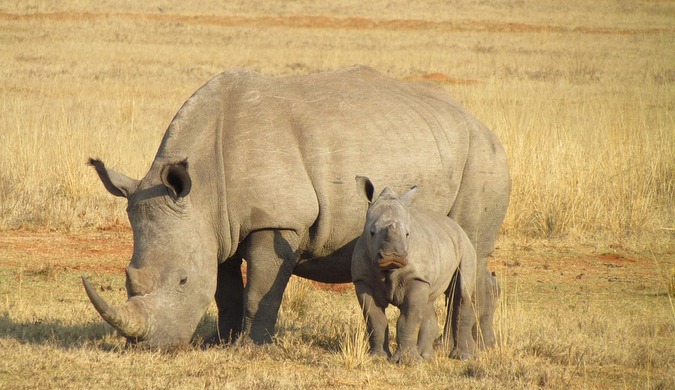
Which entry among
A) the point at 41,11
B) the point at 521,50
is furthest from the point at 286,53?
the point at 41,11

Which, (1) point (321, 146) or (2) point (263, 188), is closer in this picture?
(2) point (263, 188)

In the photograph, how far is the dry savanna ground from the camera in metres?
6.82

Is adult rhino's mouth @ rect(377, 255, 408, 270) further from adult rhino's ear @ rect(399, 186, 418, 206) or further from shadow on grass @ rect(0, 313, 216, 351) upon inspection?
shadow on grass @ rect(0, 313, 216, 351)

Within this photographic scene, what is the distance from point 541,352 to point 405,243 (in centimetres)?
174

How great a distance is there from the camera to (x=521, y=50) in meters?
35.6

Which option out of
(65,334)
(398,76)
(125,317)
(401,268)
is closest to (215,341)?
(65,334)

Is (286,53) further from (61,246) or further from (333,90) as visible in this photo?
(333,90)

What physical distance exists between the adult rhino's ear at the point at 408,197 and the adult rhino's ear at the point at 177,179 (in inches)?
54.1

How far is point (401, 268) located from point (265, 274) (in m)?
0.98

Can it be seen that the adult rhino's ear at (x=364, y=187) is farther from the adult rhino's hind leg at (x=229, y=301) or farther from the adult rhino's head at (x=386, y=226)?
the adult rhino's hind leg at (x=229, y=301)

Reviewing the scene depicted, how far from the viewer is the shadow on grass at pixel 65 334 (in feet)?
24.5

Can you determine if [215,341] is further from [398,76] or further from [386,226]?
[398,76]

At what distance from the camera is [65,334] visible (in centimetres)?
784

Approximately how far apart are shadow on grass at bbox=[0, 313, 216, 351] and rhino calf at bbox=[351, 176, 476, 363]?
1.29m
